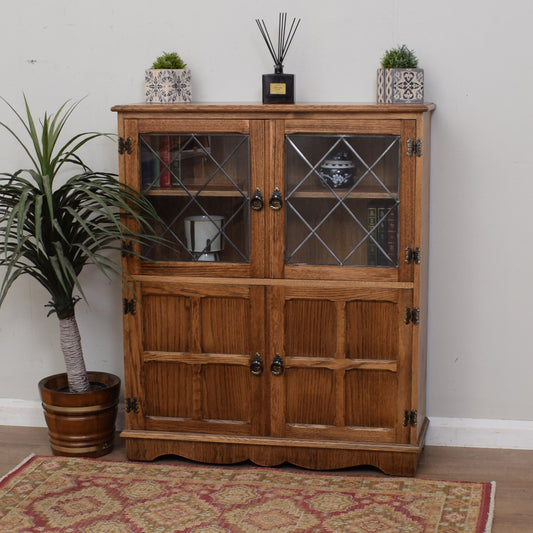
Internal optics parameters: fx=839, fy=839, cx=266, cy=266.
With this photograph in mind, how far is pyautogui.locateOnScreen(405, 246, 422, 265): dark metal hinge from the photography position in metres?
3.02

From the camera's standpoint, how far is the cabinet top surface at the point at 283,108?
Answer: 295 centimetres

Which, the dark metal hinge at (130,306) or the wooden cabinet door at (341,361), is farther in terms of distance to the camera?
the dark metal hinge at (130,306)

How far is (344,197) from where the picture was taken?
3049 mm

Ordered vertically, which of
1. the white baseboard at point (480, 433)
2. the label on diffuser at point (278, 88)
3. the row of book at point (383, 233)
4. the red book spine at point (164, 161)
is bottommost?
the white baseboard at point (480, 433)

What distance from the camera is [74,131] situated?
141 inches

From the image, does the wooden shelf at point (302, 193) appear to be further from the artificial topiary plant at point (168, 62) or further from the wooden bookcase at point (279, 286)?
the artificial topiary plant at point (168, 62)

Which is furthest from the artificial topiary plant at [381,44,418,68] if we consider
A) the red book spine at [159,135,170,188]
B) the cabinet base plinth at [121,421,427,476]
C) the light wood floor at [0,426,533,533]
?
the light wood floor at [0,426,533,533]

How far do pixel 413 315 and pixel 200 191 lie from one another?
0.91 metres

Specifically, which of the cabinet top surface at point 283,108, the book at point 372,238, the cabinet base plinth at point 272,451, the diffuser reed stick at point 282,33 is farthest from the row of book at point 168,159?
the cabinet base plinth at point 272,451

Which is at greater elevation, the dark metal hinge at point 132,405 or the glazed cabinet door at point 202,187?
the glazed cabinet door at point 202,187

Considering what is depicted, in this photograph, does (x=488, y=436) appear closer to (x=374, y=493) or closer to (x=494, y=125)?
(x=374, y=493)

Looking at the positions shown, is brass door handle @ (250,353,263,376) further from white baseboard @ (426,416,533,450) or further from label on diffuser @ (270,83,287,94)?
label on diffuser @ (270,83,287,94)

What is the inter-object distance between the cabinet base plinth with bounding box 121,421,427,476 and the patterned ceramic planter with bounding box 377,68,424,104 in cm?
129

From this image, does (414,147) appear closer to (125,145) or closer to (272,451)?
(125,145)
